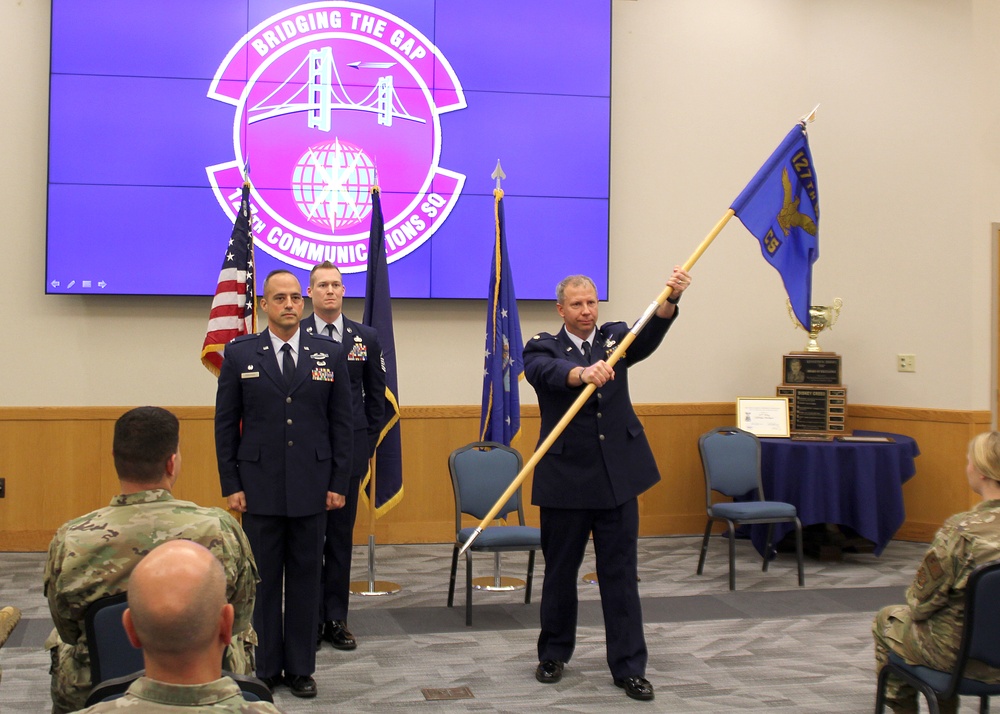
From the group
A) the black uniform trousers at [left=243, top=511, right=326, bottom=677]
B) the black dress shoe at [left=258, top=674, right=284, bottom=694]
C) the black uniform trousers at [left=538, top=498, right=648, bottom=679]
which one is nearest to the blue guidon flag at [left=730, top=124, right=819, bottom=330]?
the black uniform trousers at [left=538, top=498, right=648, bottom=679]

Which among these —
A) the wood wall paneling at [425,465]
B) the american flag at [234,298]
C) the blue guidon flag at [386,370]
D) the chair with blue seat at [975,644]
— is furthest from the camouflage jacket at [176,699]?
the wood wall paneling at [425,465]

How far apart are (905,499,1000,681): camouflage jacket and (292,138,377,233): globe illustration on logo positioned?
183 inches

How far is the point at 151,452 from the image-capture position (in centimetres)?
246

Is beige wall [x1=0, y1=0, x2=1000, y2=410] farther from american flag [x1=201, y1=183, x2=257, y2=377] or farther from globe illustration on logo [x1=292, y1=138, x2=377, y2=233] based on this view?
american flag [x1=201, y1=183, x2=257, y2=377]

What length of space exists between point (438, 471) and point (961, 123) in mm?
4334

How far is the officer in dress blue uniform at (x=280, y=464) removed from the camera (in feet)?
12.8

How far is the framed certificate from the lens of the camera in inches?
271

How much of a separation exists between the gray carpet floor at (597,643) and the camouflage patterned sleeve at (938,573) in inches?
40.1

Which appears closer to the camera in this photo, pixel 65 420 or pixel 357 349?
pixel 357 349

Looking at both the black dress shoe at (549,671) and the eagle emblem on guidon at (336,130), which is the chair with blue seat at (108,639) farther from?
the eagle emblem on guidon at (336,130)

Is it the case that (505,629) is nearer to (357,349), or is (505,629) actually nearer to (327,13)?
(357,349)

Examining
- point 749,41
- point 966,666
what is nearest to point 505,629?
point 966,666

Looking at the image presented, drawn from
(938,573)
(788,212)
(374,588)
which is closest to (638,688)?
(938,573)

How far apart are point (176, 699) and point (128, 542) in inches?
36.8
